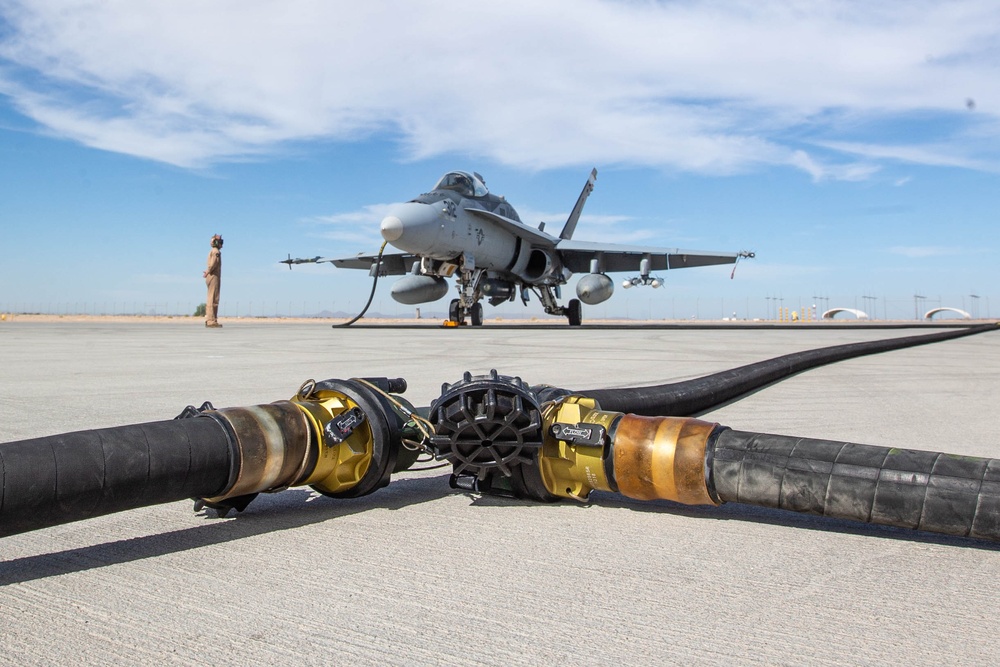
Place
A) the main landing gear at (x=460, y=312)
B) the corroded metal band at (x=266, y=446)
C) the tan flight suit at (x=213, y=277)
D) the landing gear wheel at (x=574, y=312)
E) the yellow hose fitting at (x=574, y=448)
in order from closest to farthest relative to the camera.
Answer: the corroded metal band at (x=266, y=446)
the yellow hose fitting at (x=574, y=448)
the main landing gear at (x=460, y=312)
the tan flight suit at (x=213, y=277)
the landing gear wheel at (x=574, y=312)

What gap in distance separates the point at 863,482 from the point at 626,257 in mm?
26059

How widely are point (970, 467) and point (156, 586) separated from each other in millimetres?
2038

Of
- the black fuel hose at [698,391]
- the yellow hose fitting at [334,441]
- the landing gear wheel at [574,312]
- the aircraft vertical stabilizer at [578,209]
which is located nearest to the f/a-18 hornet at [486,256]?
the landing gear wheel at [574,312]

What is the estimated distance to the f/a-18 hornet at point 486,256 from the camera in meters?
18.8

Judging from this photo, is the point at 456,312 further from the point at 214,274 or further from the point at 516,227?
the point at 214,274

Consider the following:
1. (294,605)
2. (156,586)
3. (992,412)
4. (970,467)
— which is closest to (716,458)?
(970,467)

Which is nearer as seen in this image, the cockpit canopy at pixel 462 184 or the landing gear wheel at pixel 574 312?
the cockpit canopy at pixel 462 184

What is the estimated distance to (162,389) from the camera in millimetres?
5570

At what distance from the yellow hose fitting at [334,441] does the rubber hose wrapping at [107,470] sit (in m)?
0.30

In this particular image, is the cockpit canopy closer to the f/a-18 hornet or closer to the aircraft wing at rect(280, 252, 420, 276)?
the f/a-18 hornet

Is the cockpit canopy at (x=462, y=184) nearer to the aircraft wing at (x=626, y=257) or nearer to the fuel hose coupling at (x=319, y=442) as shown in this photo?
the aircraft wing at (x=626, y=257)

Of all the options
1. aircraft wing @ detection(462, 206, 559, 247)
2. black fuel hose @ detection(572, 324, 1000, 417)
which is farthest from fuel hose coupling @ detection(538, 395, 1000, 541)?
aircraft wing @ detection(462, 206, 559, 247)

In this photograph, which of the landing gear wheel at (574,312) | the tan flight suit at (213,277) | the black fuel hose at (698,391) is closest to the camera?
the black fuel hose at (698,391)

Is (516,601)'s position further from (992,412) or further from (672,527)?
(992,412)
